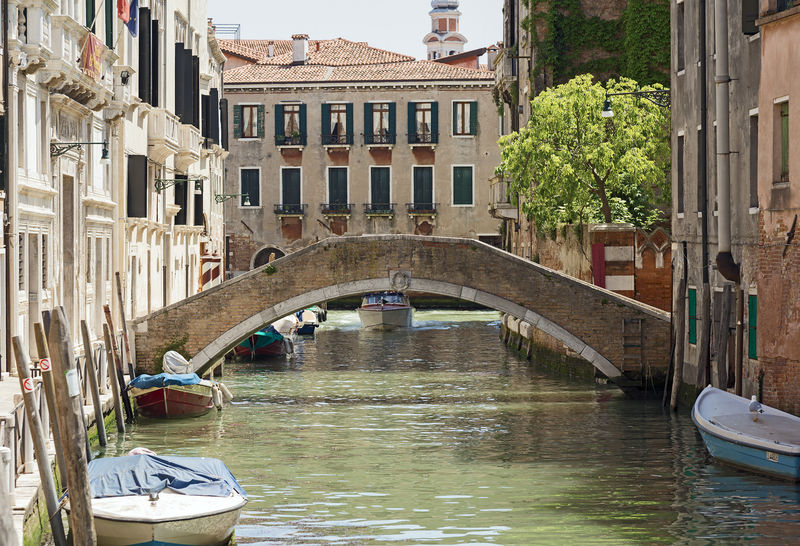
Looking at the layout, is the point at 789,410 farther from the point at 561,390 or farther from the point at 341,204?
the point at 341,204

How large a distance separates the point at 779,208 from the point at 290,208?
86.1 feet

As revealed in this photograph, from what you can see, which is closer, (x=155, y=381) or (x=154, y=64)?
(x=155, y=381)

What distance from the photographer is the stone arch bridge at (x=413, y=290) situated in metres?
18.6

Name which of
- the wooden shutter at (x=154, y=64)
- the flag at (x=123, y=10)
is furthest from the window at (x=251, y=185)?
the flag at (x=123, y=10)

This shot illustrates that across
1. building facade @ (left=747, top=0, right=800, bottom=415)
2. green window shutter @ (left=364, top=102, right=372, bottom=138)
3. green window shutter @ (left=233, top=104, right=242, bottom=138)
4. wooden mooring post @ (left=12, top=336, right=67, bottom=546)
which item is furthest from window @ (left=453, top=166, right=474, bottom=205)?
wooden mooring post @ (left=12, top=336, right=67, bottom=546)

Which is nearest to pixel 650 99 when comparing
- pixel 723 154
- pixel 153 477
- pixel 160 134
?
pixel 723 154

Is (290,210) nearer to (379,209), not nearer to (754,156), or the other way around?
(379,209)

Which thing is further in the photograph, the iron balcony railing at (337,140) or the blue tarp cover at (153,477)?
the iron balcony railing at (337,140)

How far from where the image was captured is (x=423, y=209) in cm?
3847

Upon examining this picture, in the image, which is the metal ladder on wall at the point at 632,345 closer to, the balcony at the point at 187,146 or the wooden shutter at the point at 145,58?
the wooden shutter at the point at 145,58

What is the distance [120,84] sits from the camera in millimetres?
17906

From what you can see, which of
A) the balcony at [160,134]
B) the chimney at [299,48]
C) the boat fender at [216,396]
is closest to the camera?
the boat fender at [216,396]

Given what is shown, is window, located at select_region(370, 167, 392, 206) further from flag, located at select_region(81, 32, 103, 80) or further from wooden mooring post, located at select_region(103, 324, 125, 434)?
wooden mooring post, located at select_region(103, 324, 125, 434)

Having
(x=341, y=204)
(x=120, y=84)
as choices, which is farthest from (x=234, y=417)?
(x=341, y=204)
